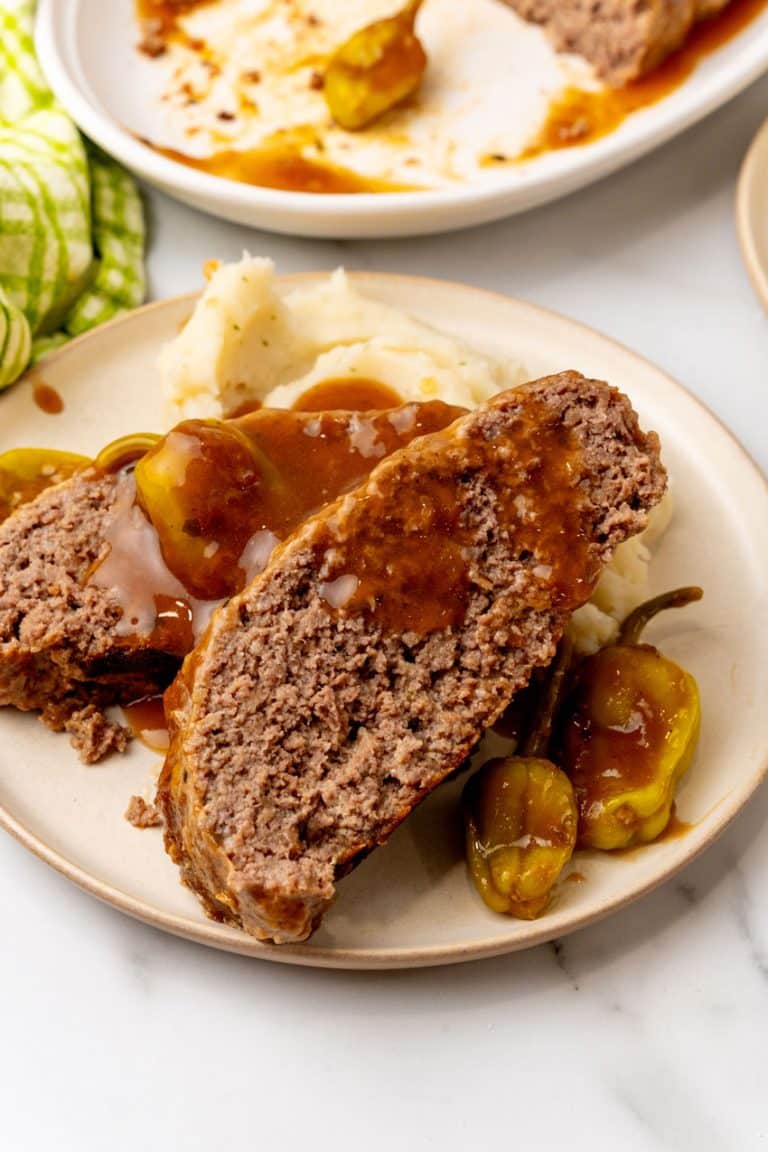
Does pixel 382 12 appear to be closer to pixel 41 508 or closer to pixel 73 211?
pixel 73 211

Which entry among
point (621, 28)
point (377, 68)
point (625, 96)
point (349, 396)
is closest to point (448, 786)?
point (349, 396)

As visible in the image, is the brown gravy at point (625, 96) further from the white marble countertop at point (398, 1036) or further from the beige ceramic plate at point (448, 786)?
the white marble countertop at point (398, 1036)

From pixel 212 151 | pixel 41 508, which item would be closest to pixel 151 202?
pixel 212 151

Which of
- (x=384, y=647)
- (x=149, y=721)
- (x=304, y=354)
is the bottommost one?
(x=149, y=721)

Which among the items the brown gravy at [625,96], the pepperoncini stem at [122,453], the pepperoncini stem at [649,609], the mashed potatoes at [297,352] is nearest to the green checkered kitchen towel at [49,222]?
the mashed potatoes at [297,352]

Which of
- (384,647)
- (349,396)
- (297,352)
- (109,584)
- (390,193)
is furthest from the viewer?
(390,193)

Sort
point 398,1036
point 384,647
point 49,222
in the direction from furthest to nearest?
point 49,222 → point 398,1036 → point 384,647

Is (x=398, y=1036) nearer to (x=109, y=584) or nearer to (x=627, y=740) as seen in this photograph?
(x=627, y=740)
